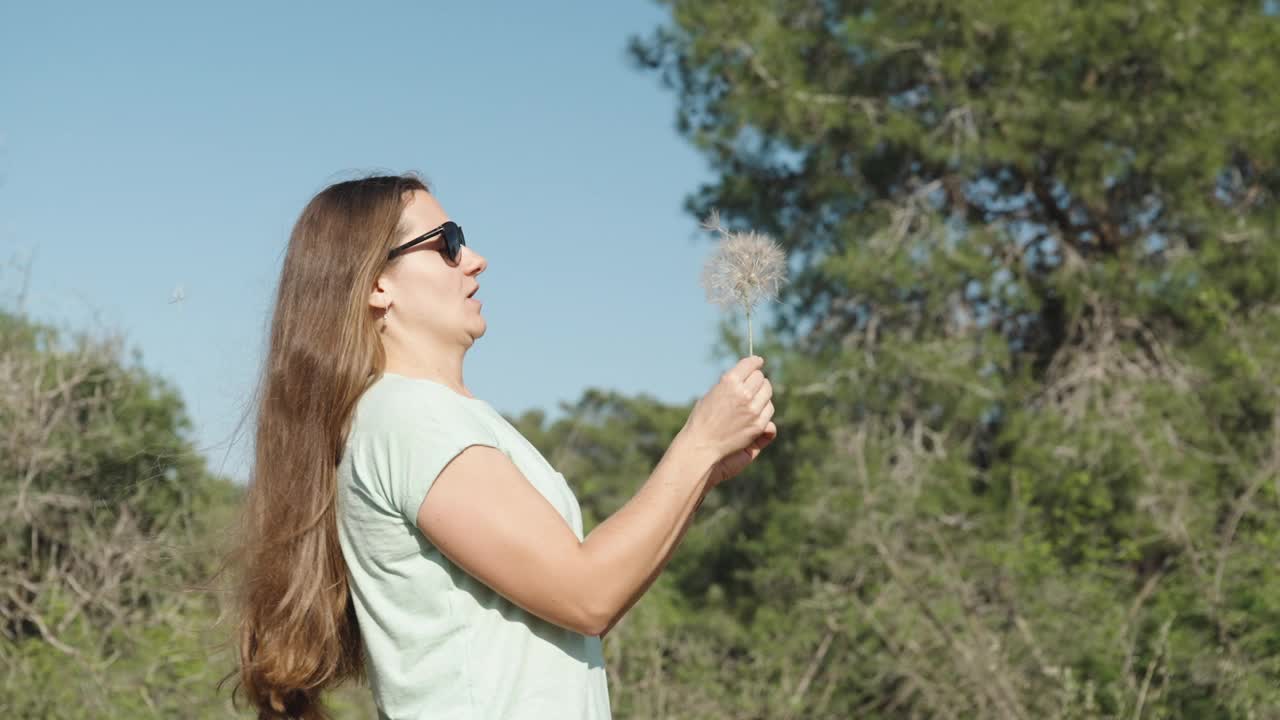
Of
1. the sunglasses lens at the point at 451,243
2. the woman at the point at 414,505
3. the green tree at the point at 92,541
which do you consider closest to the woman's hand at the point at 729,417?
the woman at the point at 414,505

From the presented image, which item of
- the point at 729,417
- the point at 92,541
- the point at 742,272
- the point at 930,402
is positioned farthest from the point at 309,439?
the point at 930,402

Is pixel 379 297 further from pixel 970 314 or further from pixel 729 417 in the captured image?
pixel 970 314

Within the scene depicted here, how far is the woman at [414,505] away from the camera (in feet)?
5.07

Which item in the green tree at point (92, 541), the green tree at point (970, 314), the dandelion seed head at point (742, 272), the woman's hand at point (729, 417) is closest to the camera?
the woman's hand at point (729, 417)

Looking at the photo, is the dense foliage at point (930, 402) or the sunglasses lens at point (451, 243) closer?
the sunglasses lens at point (451, 243)

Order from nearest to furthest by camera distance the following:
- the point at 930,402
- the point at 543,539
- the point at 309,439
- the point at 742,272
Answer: the point at 543,539 → the point at 309,439 → the point at 742,272 → the point at 930,402

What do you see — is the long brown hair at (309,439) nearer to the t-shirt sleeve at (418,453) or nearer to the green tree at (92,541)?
the t-shirt sleeve at (418,453)

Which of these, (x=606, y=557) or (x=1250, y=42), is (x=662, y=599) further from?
(x=606, y=557)

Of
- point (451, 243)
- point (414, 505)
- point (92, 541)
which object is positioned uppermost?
point (451, 243)

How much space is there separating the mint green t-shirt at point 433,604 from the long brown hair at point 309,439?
7 cm

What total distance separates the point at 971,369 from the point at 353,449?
27.2 feet

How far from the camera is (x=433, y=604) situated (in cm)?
162

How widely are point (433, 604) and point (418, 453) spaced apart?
0.64 ft

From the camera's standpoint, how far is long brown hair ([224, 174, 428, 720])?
1.75m
